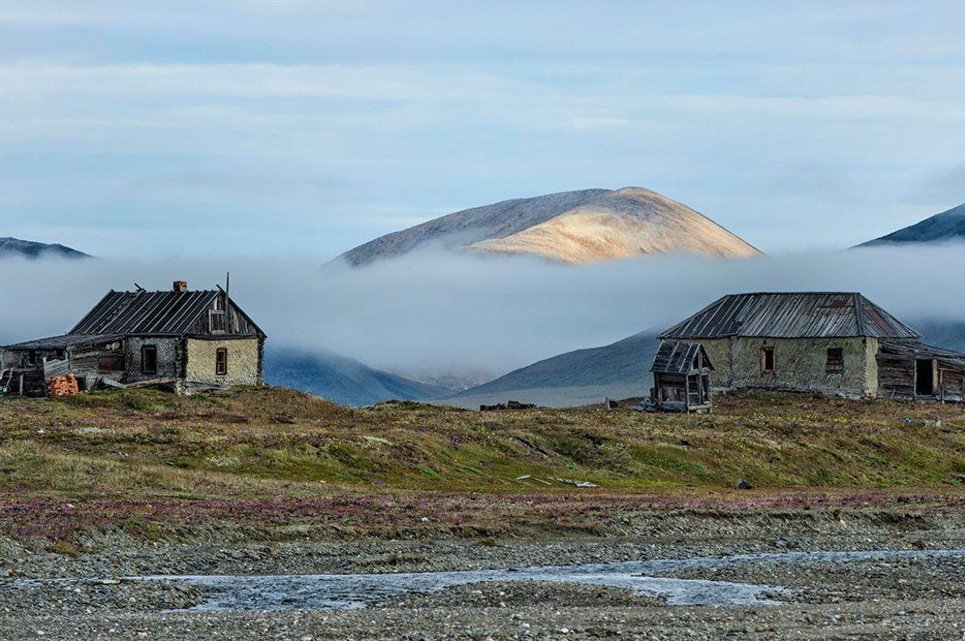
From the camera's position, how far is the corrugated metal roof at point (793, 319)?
103 m

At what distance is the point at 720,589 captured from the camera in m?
37.3

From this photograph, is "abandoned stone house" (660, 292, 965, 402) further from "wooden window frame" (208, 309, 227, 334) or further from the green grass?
"wooden window frame" (208, 309, 227, 334)

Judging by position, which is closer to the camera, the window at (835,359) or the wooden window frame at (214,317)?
the wooden window frame at (214,317)

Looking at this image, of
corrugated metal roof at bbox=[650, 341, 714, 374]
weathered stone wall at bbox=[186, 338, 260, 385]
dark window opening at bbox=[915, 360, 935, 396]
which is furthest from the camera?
dark window opening at bbox=[915, 360, 935, 396]

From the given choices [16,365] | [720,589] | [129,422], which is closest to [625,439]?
[129,422]

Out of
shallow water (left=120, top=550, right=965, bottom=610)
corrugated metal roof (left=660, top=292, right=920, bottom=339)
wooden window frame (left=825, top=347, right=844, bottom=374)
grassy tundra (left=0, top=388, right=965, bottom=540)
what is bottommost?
shallow water (left=120, top=550, right=965, bottom=610)

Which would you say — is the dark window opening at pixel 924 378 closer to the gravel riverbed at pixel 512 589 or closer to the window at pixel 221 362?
the window at pixel 221 362

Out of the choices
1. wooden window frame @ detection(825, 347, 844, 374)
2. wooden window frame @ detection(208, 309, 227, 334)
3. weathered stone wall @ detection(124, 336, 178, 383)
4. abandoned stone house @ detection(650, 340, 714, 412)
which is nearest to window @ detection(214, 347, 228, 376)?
wooden window frame @ detection(208, 309, 227, 334)

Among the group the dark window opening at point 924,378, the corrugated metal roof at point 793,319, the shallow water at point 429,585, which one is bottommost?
the shallow water at point 429,585

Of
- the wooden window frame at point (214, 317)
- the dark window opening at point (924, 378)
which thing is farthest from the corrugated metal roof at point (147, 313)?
the dark window opening at point (924, 378)

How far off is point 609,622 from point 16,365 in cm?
6723

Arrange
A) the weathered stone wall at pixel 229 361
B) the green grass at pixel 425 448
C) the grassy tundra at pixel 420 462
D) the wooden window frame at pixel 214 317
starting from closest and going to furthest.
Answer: the grassy tundra at pixel 420 462
the green grass at pixel 425 448
the weathered stone wall at pixel 229 361
the wooden window frame at pixel 214 317

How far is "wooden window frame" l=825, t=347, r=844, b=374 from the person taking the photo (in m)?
102

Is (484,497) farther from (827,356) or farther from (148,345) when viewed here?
(827,356)
